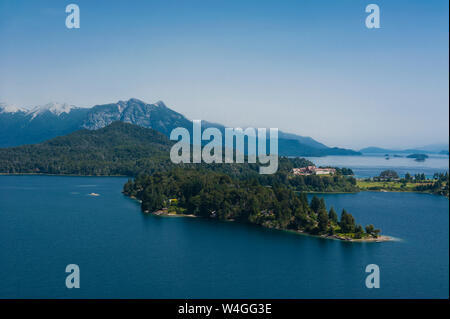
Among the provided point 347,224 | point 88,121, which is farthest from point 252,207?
point 88,121

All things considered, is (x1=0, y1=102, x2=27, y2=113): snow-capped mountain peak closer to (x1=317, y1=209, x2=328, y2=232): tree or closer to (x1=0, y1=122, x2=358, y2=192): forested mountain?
(x1=0, y1=122, x2=358, y2=192): forested mountain

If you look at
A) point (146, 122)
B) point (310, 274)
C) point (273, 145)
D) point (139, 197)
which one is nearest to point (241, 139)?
point (273, 145)

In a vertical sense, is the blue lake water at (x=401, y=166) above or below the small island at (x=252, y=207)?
above

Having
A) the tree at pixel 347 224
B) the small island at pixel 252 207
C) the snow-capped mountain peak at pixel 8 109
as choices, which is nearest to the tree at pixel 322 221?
the small island at pixel 252 207

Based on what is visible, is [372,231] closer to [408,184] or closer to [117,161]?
[408,184]

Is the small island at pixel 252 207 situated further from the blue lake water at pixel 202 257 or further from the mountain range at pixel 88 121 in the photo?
the mountain range at pixel 88 121

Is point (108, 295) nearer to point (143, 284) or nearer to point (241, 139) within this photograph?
point (143, 284)
